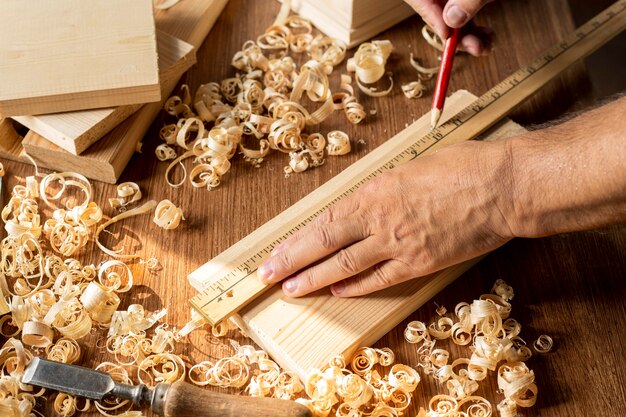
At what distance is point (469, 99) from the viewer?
1.78 metres

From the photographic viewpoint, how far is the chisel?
1.23 m

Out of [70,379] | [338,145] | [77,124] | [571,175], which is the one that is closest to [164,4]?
[77,124]

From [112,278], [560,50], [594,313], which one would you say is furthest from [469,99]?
[112,278]

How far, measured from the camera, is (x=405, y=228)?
1.37m

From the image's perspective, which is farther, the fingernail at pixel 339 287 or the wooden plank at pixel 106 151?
the wooden plank at pixel 106 151

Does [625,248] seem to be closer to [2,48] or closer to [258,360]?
[258,360]

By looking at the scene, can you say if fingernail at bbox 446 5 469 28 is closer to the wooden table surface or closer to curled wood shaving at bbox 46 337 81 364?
the wooden table surface

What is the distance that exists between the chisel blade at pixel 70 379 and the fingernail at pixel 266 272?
1.14ft

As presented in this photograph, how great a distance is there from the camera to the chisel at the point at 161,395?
1232 mm

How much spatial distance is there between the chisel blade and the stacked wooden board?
112 centimetres

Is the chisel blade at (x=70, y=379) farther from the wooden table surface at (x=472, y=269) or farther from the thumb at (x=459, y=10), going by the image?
the thumb at (x=459, y=10)

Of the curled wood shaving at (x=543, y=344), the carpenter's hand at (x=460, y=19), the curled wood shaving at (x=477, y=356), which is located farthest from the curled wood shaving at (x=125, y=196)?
the curled wood shaving at (x=543, y=344)

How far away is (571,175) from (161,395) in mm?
829

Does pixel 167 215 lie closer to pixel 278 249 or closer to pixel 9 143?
pixel 278 249
